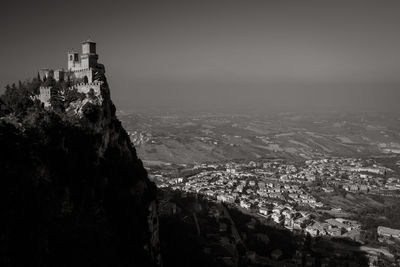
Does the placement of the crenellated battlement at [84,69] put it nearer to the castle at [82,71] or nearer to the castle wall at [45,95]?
the castle at [82,71]

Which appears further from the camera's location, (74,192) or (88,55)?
(88,55)

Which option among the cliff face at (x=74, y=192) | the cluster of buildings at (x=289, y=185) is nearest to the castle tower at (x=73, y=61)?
the cliff face at (x=74, y=192)

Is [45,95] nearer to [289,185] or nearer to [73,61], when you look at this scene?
[73,61]

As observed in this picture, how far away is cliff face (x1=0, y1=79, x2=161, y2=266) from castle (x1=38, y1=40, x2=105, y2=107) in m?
2.56

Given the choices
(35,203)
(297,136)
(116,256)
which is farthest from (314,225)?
(297,136)

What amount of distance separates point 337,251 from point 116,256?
134 ft

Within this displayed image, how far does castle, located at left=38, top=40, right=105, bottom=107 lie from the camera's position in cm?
4364

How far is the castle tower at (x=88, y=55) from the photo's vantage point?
45000mm

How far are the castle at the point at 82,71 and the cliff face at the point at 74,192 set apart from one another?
2.56 meters

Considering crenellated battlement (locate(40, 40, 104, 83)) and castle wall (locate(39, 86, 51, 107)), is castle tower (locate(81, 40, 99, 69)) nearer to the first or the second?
crenellated battlement (locate(40, 40, 104, 83))

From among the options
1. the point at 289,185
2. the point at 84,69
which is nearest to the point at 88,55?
the point at 84,69

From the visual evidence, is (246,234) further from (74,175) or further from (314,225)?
(74,175)

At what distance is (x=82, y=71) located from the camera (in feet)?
147

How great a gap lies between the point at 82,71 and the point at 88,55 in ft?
5.70
